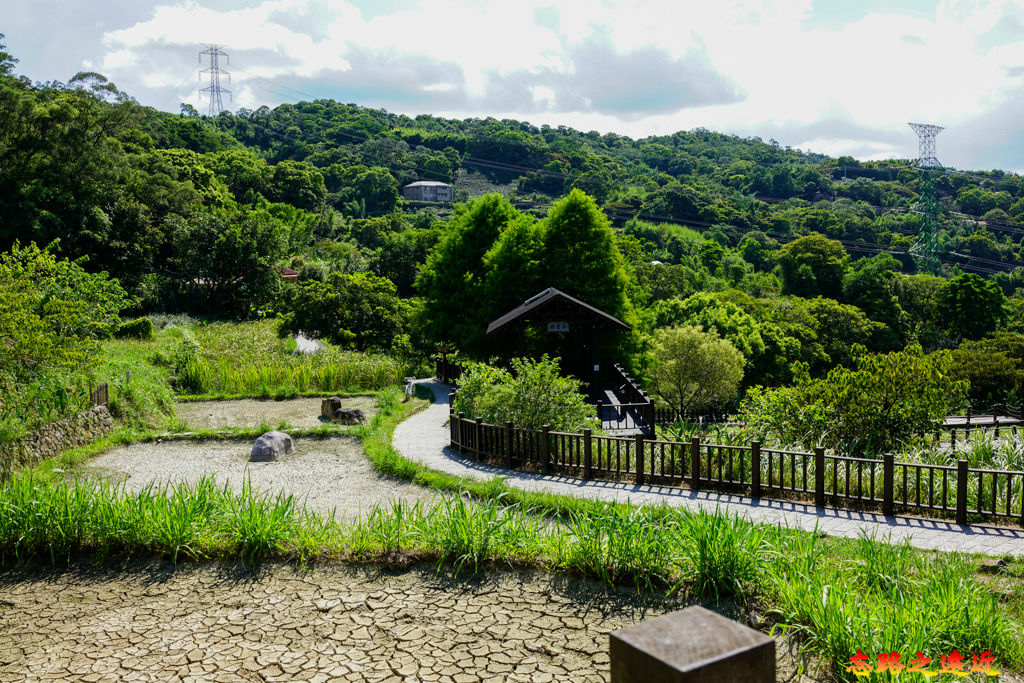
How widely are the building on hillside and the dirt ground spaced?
317ft

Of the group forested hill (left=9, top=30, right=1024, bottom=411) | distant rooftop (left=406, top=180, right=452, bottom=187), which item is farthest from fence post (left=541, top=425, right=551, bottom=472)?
distant rooftop (left=406, top=180, right=452, bottom=187)

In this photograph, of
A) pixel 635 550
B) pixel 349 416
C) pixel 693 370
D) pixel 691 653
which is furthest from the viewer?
pixel 693 370

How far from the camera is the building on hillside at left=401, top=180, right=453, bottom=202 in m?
116

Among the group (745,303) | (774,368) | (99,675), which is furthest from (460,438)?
(745,303)

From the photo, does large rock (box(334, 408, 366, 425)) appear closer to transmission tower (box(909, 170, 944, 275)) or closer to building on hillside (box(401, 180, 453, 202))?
transmission tower (box(909, 170, 944, 275))

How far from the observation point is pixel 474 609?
5.77 m

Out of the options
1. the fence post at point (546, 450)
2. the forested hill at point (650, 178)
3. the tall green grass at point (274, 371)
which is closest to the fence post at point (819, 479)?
the fence post at point (546, 450)

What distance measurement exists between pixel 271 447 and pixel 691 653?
12.8m

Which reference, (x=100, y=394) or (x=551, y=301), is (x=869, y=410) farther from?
(x=100, y=394)

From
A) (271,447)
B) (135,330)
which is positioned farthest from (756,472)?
(135,330)

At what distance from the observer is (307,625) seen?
18.3 feet

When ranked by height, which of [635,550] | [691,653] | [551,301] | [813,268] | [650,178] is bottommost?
[635,550]

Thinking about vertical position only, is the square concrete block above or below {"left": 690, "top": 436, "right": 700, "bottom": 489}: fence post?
above

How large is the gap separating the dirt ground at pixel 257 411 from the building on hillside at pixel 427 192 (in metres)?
96.7
